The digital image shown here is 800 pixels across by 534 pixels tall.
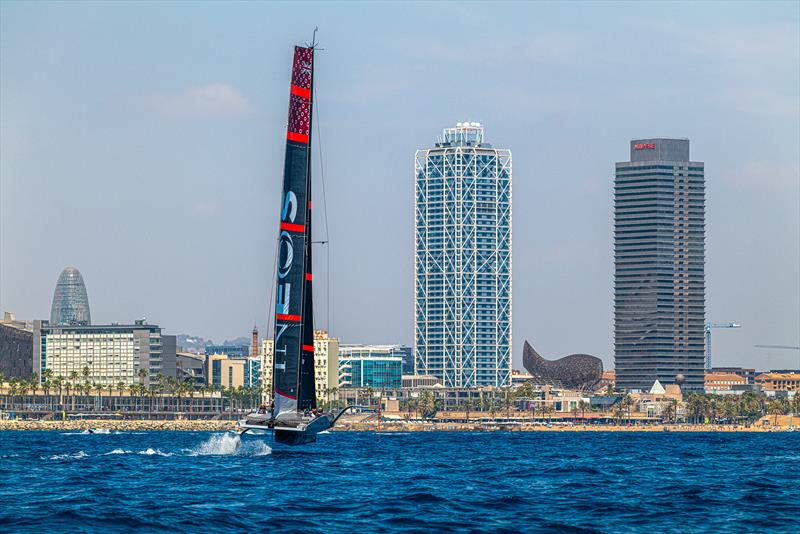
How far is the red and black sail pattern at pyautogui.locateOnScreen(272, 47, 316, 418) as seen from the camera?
312ft

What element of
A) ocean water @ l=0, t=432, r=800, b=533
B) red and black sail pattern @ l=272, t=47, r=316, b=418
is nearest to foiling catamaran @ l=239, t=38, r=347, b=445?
red and black sail pattern @ l=272, t=47, r=316, b=418

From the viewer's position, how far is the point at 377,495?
68.2 metres

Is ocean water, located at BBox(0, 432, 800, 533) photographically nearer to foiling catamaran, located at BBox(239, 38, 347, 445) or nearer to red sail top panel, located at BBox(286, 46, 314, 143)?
foiling catamaran, located at BBox(239, 38, 347, 445)

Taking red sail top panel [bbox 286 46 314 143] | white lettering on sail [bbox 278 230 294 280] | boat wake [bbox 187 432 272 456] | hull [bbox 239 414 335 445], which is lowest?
boat wake [bbox 187 432 272 456]

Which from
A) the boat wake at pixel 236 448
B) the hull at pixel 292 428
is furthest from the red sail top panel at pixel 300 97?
the boat wake at pixel 236 448

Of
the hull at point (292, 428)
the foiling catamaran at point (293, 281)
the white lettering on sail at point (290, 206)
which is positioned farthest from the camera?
the white lettering on sail at point (290, 206)

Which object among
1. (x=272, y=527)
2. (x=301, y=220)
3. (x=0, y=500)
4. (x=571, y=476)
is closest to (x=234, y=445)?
(x=301, y=220)

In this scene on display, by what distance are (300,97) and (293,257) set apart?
33.9 ft

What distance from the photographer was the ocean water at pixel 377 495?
2222 inches

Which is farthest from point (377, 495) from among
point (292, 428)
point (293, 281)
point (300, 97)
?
point (300, 97)

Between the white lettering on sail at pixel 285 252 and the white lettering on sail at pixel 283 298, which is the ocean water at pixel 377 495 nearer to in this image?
the white lettering on sail at pixel 283 298

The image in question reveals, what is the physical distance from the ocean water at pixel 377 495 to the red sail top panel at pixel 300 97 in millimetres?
20793

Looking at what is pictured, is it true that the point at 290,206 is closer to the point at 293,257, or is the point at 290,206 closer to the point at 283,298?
the point at 293,257

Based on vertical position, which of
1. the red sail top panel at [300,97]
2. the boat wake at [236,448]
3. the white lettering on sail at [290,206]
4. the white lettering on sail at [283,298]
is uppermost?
the red sail top panel at [300,97]
